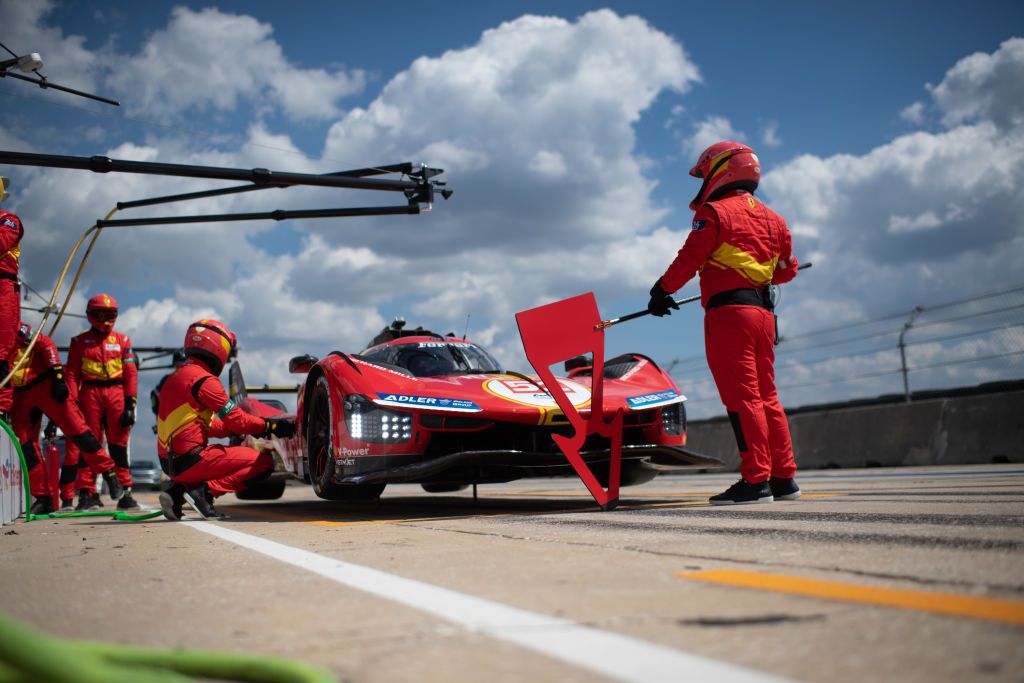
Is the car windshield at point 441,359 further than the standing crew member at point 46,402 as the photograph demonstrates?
No

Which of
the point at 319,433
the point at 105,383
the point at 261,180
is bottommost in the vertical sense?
the point at 319,433

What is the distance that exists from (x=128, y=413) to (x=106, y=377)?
1.55ft

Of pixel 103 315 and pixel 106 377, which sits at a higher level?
pixel 103 315

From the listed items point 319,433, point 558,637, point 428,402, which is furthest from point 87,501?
point 558,637

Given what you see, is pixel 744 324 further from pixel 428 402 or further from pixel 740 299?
pixel 428 402

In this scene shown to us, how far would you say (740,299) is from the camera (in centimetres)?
555

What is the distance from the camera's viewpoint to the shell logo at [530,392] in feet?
19.7

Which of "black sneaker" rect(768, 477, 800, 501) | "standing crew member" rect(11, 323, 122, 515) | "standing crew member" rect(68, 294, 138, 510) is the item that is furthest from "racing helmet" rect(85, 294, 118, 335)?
"black sneaker" rect(768, 477, 800, 501)

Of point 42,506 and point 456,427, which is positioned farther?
point 42,506

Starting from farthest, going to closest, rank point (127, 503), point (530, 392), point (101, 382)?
point (101, 382) < point (127, 503) < point (530, 392)

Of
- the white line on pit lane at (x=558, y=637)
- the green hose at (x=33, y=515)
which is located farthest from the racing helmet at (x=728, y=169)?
the green hose at (x=33, y=515)

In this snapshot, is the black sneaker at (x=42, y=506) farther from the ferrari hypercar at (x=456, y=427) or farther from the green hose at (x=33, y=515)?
the ferrari hypercar at (x=456, y=427)

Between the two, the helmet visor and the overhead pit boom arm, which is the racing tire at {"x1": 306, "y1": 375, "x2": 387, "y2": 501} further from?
the overhead pit boom arm

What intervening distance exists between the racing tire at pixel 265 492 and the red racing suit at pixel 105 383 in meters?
1.35
